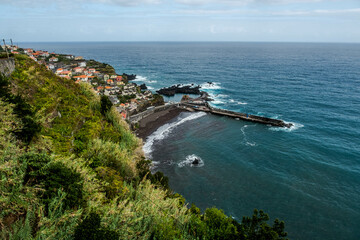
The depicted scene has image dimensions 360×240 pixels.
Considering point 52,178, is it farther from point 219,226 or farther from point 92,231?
point 219,226

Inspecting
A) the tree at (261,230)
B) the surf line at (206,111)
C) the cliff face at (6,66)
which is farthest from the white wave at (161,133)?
the tree at (261,230)

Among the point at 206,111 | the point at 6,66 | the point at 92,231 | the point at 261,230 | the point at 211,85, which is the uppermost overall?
the point at 6,66

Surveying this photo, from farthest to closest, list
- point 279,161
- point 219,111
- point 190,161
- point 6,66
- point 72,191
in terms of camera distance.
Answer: point 219,111
point 190,161
point 279,161
point 6,66
point 72,191

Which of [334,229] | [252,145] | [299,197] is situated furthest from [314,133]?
[334,229]

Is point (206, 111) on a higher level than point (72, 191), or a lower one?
lower

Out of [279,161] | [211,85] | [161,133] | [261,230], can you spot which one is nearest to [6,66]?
[161,133]

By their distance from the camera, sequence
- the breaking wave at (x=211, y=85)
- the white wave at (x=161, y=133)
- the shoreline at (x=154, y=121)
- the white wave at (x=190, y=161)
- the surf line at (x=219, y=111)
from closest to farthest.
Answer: the white wave at (x=190, y=161) → the white wave at (x=161, y=133) → the shoreline at (x=154, y=121) → the surf line at (x=219, y=111) → the breaking wave at (x=211, y=85)

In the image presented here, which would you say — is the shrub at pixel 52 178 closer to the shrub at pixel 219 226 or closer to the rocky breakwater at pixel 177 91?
the shrub at pixel 219 226
